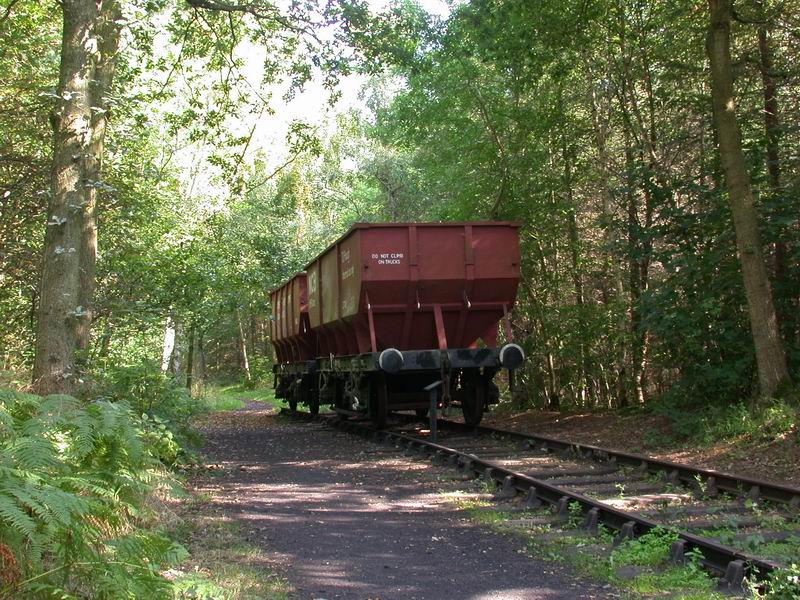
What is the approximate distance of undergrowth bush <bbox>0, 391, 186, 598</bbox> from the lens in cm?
328

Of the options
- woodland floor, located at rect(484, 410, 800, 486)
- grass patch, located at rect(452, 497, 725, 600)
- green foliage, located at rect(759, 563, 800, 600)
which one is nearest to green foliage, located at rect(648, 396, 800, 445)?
woodland floor, located at rect(484, 410, 800, 486)

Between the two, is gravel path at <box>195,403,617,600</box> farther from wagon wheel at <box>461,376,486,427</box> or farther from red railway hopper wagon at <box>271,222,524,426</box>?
wagon wheel at <box>461,376,486,427</box>

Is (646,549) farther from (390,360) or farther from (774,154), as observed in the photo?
(774,154)

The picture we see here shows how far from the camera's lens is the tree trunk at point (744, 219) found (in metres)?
9.91

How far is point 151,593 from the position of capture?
3486 millimetres

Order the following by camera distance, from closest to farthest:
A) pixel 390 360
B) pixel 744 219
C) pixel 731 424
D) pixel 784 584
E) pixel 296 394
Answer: pixel 784 584 < pixel 731 424 < pixel 744 219 < pixel 390 360 < pixel 296 394

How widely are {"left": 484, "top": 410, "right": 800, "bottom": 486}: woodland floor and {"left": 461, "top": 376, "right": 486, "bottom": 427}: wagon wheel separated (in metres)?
1.08

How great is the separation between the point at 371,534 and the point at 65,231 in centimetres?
506

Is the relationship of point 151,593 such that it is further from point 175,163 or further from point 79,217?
point 175,163

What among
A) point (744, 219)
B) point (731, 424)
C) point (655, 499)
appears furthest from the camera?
point (744, 219)

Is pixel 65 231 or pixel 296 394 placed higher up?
pixel 65 231

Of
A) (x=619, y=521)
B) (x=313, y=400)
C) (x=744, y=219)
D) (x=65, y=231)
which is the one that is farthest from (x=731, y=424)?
(x=313, y=400)

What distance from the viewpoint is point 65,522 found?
10.3ft

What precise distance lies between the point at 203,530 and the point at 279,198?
36389 millimetres
